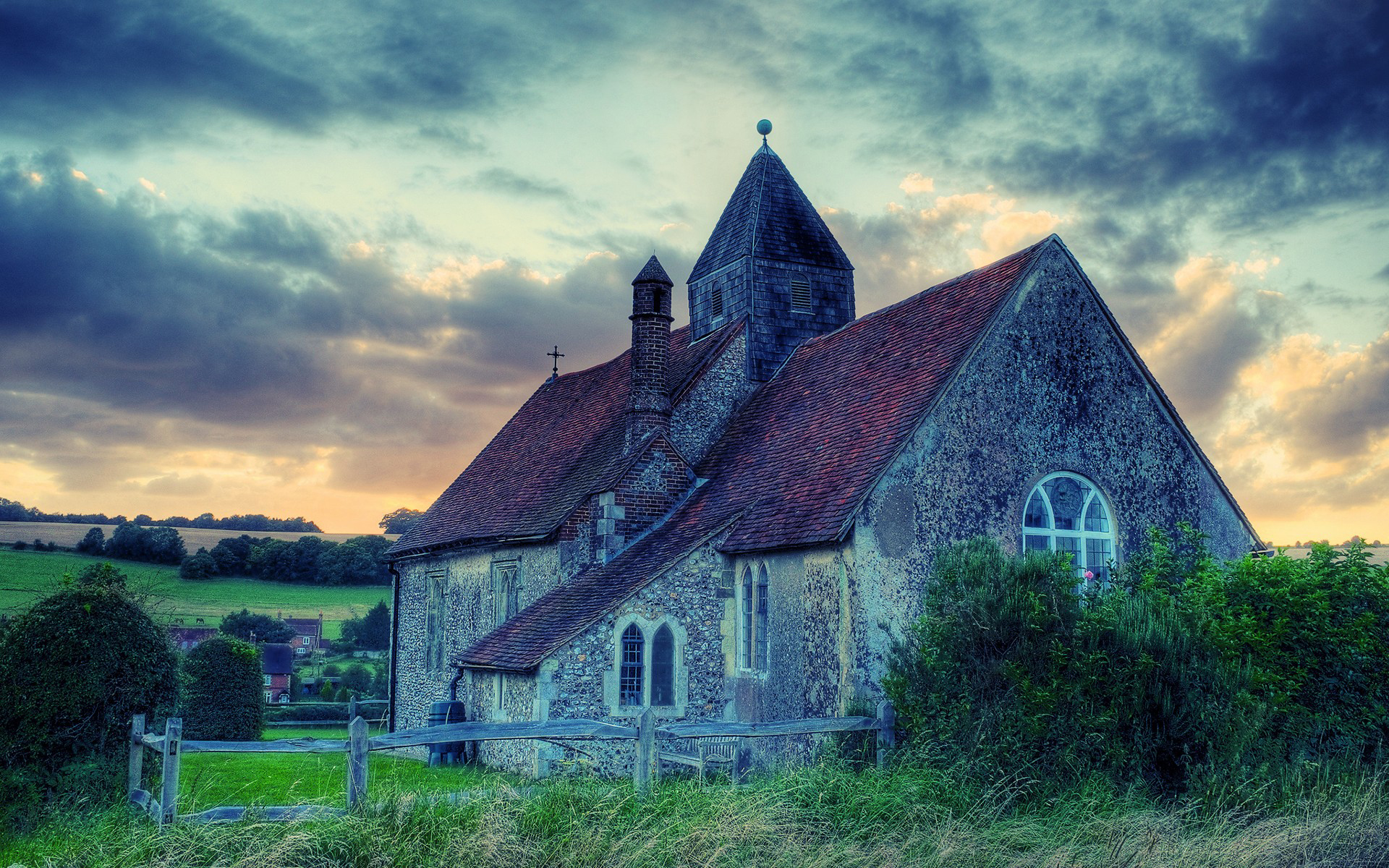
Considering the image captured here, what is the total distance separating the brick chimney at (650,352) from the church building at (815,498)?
5cm

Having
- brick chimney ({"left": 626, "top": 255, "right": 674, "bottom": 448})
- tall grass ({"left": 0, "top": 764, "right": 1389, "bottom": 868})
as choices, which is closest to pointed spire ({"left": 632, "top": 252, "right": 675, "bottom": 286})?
brick chimney ({"left": 626, "top": 255, "right": 674, "bottom": 448})

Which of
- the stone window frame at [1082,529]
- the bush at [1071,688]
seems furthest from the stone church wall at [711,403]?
the bush at [1071,688]

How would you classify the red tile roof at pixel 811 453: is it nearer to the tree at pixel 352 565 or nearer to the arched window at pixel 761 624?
the arched window at pixel 761 624

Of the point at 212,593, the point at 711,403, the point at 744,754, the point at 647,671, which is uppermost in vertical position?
the point at 711,403

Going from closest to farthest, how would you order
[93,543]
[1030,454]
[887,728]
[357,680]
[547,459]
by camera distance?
[887,728], [1030,454], [547,459], [357,680], [93,543]

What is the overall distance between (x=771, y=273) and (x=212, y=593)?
58695 millimetres

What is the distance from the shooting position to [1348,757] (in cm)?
1418

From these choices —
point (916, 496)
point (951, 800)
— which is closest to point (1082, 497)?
point (916, 496)

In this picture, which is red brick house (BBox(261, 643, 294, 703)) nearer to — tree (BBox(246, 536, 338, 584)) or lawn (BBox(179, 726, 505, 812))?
tree (BBox(246, 536, 338, 584))

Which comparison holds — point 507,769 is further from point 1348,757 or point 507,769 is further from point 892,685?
point 1348,757

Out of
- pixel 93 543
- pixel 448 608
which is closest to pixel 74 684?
pixel 448 608

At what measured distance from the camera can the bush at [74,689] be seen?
557 inches

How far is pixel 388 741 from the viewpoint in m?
11.6

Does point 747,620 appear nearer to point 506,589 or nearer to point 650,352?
point 650,352
